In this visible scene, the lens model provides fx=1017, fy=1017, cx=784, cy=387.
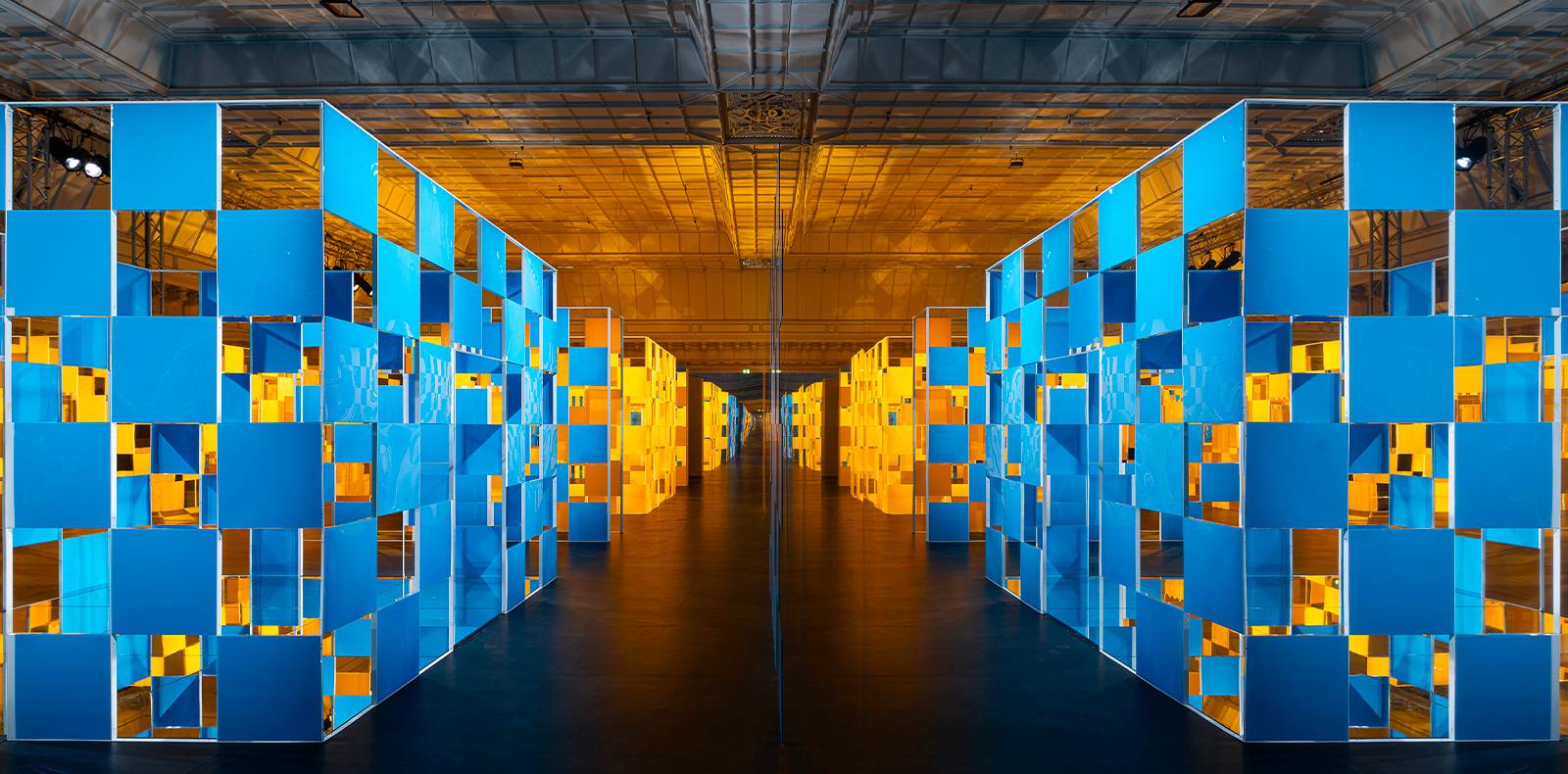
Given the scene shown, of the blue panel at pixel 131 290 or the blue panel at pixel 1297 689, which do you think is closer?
the blue panel at pixel 1297 689

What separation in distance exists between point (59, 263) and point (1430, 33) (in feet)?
31.2

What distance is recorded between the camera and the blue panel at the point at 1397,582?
537 cm

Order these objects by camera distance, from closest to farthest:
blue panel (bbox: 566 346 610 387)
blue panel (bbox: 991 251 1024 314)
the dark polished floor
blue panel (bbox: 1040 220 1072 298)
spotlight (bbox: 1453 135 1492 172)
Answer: the dark polished floor → blue panel (bbox: 1040 220 1072 298) → blue panel (bbox: 991 251 1024 314) → spotlight (bbox: 1453 135 1492 172) → blue panel (bbox: 566 346 610 387)

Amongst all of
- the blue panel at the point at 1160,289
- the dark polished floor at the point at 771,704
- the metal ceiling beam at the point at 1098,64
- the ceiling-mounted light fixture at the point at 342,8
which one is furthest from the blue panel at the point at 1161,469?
the ceiling-mounted light fixture at the point at 342,8

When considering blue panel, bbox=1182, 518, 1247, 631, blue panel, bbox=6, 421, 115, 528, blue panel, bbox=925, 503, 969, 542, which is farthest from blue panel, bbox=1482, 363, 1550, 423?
blue panel, bbox=925, 503, 969, 542

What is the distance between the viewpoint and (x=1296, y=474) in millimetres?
5328

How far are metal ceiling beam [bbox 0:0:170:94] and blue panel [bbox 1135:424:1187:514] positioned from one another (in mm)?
8160

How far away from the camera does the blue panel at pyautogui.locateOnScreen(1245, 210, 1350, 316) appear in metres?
5.27

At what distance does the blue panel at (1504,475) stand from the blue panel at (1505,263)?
64 centimetres

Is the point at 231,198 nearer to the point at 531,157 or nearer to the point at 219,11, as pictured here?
the point at 531,157

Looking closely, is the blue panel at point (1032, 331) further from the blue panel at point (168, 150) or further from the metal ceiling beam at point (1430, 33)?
the blue panel at point (168, 150)

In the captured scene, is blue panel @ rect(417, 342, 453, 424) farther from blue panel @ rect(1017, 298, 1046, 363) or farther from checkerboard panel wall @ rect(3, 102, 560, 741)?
blue panel @ rect(1017, 298, 1046, 363)

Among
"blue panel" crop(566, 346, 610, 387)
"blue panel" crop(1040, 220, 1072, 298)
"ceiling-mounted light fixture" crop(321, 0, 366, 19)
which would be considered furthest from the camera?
"blue panel" crop(566, 346, 610, 387)

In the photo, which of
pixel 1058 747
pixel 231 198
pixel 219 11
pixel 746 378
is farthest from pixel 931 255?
pixel 746 378
